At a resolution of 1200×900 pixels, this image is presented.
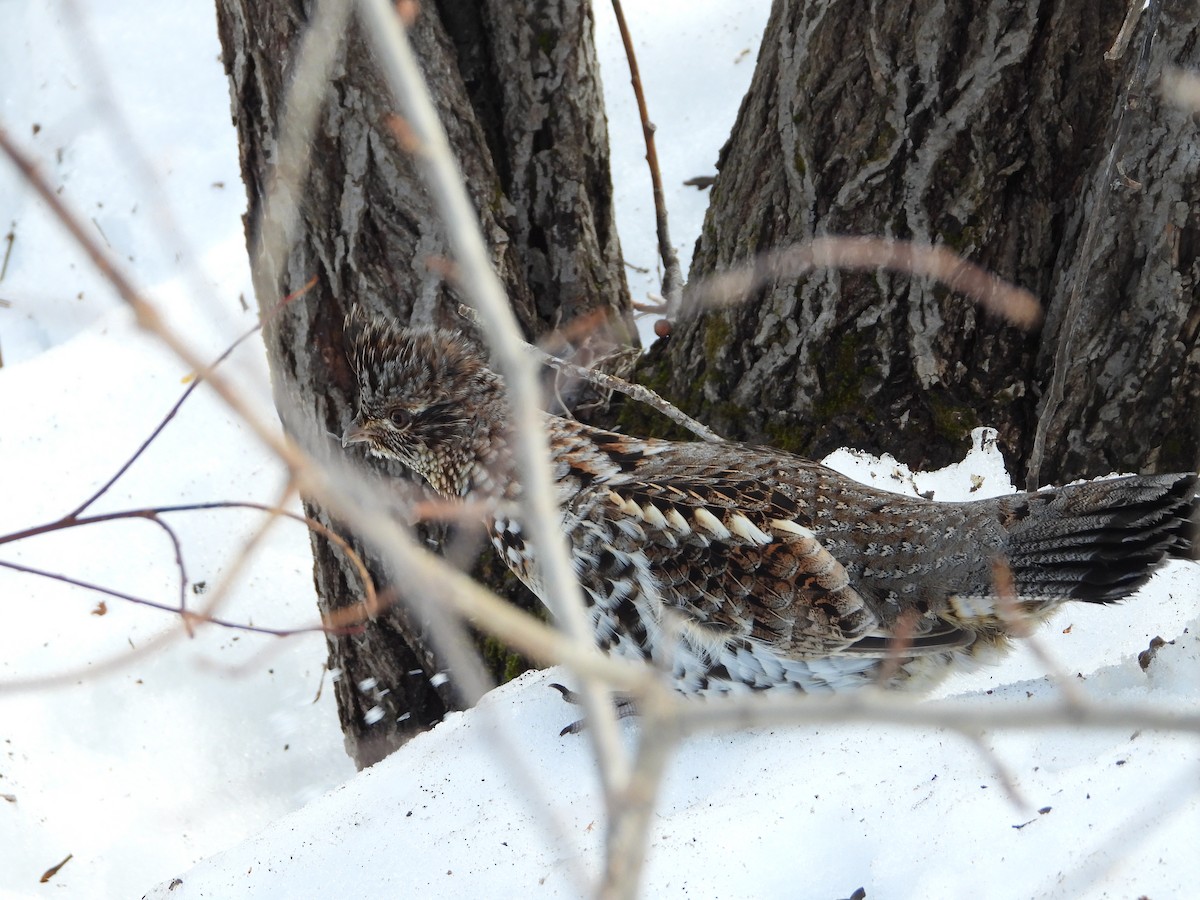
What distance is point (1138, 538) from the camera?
238 centimetres

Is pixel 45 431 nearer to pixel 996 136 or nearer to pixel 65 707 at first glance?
pixel 65 707

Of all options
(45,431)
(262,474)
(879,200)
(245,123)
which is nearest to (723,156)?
(879,200)

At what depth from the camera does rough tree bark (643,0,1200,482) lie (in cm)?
281

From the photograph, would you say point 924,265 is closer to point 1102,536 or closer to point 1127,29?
point 1127,29

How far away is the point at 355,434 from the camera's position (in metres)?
3.36

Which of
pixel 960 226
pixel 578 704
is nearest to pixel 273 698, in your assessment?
pixel 578 704

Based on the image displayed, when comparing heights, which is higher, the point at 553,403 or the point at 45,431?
the point at 45,431

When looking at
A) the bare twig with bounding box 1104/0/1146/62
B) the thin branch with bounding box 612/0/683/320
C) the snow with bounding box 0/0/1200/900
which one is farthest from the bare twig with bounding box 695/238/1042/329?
the thin branch with bounding box 612/0/683/320

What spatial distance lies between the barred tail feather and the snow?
0.58 ft

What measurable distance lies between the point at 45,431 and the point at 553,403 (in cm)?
273

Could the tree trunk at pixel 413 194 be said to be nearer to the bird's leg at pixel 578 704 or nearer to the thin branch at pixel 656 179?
the thin branch at pixel 656 179

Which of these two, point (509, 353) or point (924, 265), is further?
point (924, 265)

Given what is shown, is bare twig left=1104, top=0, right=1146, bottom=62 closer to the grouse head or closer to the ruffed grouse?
the ruffed grouse

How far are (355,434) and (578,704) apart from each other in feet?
3.56
